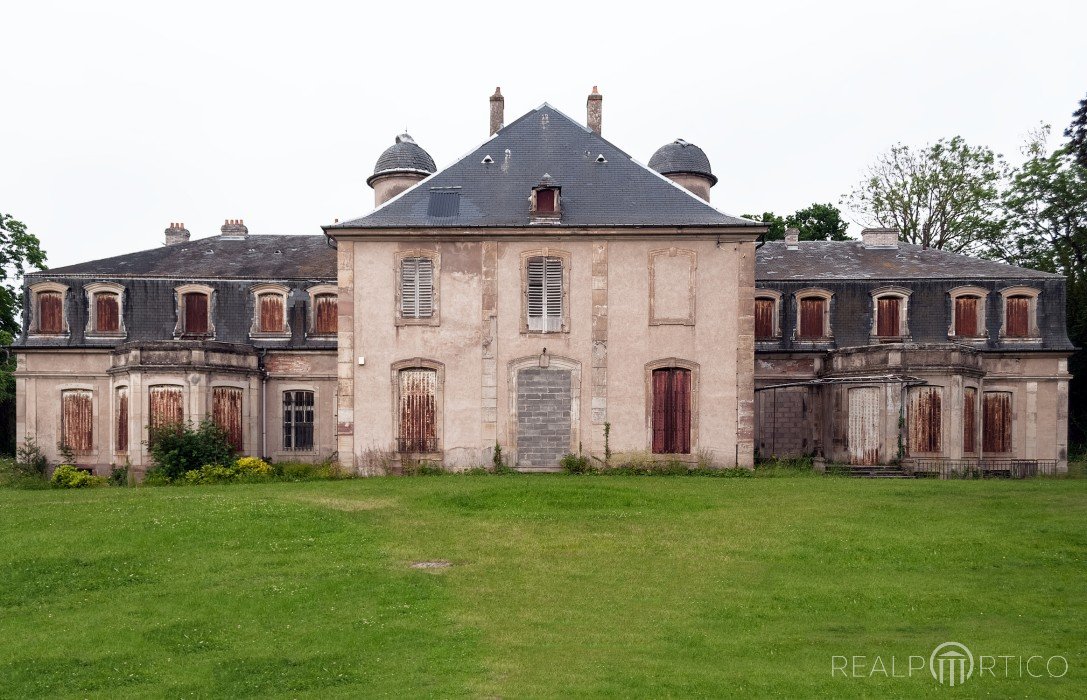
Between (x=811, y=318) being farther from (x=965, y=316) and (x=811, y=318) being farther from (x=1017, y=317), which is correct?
(x=1017, y=317)

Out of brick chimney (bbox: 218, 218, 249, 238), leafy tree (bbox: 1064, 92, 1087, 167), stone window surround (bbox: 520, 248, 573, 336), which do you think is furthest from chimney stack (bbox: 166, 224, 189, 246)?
leafy tree (bbox: 1064, 92, 1087, 167)

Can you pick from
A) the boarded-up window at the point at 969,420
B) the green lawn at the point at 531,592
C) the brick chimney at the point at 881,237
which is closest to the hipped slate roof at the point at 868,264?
the brick chimney at the point at 881,237

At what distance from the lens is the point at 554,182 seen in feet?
90.1

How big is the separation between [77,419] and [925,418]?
25777 millimetres

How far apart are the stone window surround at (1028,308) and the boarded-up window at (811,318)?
222 inches

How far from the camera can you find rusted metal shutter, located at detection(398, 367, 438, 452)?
87.6 ft

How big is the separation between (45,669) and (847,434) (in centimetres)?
2250

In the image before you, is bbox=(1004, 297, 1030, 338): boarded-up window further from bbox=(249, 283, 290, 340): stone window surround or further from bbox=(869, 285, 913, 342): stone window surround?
bbox=(249, 283, 290, 340): stone window surround

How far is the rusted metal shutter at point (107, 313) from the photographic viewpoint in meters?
31.8

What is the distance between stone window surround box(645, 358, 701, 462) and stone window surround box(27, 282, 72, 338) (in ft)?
61.6

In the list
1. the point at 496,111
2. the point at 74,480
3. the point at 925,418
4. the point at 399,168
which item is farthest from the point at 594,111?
the point at 74,480

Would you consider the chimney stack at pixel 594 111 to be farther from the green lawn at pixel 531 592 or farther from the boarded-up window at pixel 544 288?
the green lawn at pixel 531 592

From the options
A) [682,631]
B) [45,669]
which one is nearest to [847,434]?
[682,631]

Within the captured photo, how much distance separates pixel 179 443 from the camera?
26.3 metres
